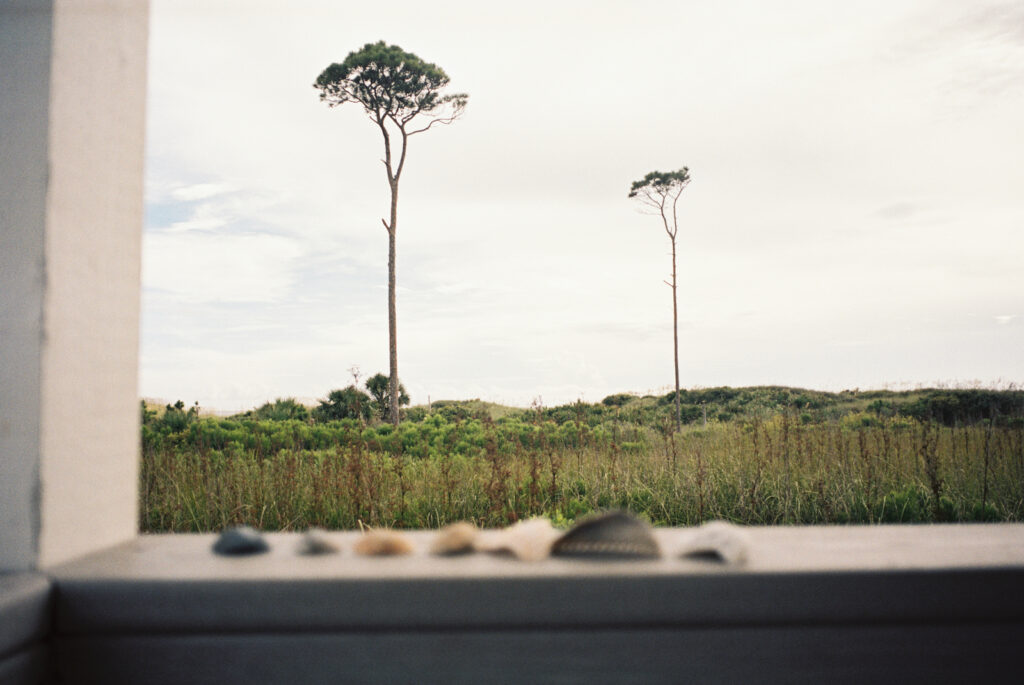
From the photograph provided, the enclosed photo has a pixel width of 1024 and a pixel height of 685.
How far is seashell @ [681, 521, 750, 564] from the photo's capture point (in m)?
1.20

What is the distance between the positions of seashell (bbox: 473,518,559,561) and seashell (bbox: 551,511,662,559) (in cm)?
4

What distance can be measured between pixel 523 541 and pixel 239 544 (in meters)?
0.61

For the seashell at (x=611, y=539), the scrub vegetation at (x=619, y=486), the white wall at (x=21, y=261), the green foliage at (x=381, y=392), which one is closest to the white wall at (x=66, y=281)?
the white wall at (x=21, y=261)

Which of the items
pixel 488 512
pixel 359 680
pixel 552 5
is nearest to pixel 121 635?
pixel 359 680

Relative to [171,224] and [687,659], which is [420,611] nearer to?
[687,659]

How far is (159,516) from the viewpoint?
3.91 metres

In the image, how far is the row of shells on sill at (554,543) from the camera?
1229mm

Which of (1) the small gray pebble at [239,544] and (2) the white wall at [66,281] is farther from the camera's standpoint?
(1) the small gray pebble at [239,544]

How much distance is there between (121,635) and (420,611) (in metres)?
0.56

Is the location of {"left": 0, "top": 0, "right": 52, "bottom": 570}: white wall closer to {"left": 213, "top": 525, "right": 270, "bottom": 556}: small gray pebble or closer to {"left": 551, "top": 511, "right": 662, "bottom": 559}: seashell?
{"left": 213, "top": 525, "right": 270, "bottom": 556}: small gray pebble

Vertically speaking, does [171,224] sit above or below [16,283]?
above

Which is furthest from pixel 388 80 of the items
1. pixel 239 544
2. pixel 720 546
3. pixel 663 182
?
pixel 720 546

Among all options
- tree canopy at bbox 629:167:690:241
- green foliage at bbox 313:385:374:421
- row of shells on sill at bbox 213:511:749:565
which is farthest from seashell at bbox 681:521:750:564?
tree canopy at bbox 629:167:690:241

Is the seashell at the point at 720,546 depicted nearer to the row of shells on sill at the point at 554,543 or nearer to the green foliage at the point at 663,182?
the row of shells on sill at the point at 554,543
